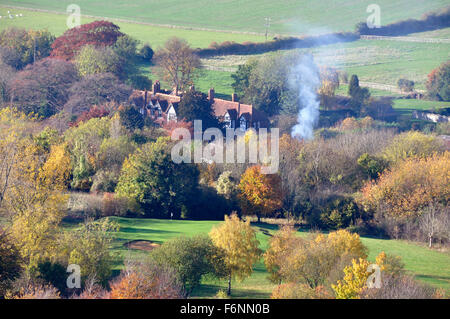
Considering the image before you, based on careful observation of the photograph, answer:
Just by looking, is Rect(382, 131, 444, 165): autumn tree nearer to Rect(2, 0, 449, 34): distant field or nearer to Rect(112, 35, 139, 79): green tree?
Rect(112, 35, 139, 79): green tree

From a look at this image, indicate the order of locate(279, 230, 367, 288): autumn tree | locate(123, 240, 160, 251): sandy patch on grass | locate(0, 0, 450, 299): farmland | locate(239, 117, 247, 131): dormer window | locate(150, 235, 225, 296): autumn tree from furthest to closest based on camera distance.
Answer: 1. locate(239, 117, 247, 131): dormer window
2. locate(123, 240, 160, 251): sandy patch on grass
3. locate(150, 235, 225, 296): autumn tree
4. locate(0, 0, 450, 299): farmland
5. locate(279, 230, 367, 288): autumn tree

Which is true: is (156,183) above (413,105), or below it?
below

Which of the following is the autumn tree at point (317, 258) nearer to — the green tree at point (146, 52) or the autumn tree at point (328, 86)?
the autumn tree at point (328, 86)

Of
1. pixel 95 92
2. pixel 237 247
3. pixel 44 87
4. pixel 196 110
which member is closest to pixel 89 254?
pixel 237 247

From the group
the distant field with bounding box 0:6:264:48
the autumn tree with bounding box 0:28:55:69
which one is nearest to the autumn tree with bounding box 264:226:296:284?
the autumn tree with bounding box 0:28:55:69

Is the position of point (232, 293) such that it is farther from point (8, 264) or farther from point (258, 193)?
point (258, 193)
